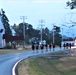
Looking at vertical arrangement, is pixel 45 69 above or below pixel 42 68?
below

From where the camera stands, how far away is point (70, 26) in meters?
33.5

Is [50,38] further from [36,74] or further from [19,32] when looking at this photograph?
[36,74]

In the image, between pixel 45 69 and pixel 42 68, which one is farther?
pixel 45 69

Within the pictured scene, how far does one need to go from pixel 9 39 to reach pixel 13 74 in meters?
83.6

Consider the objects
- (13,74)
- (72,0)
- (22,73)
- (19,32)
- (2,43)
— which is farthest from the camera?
(19,32)

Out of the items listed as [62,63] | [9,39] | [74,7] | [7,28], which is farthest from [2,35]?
[74,7]

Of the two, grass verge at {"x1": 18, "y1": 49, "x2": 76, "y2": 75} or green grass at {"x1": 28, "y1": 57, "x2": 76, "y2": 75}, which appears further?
green grass at {"x1": 28, "y1": 57, "x2": 76, "y2": 75}

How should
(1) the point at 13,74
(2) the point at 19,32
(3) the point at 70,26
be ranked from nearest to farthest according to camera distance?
(1) the point at 13,74 → (3) the point at 70,26 → (2) the point at 19,32

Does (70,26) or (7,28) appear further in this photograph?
Answer: (7,28)

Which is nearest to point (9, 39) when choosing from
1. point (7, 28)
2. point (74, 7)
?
point (7, 28)

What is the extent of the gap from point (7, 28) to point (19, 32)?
4286cm

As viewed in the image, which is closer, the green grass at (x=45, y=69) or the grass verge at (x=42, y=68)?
the grass verge at (x=42, y=68)

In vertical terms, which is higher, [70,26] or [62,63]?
[70,26]

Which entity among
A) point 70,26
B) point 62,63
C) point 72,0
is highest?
point 72,0
